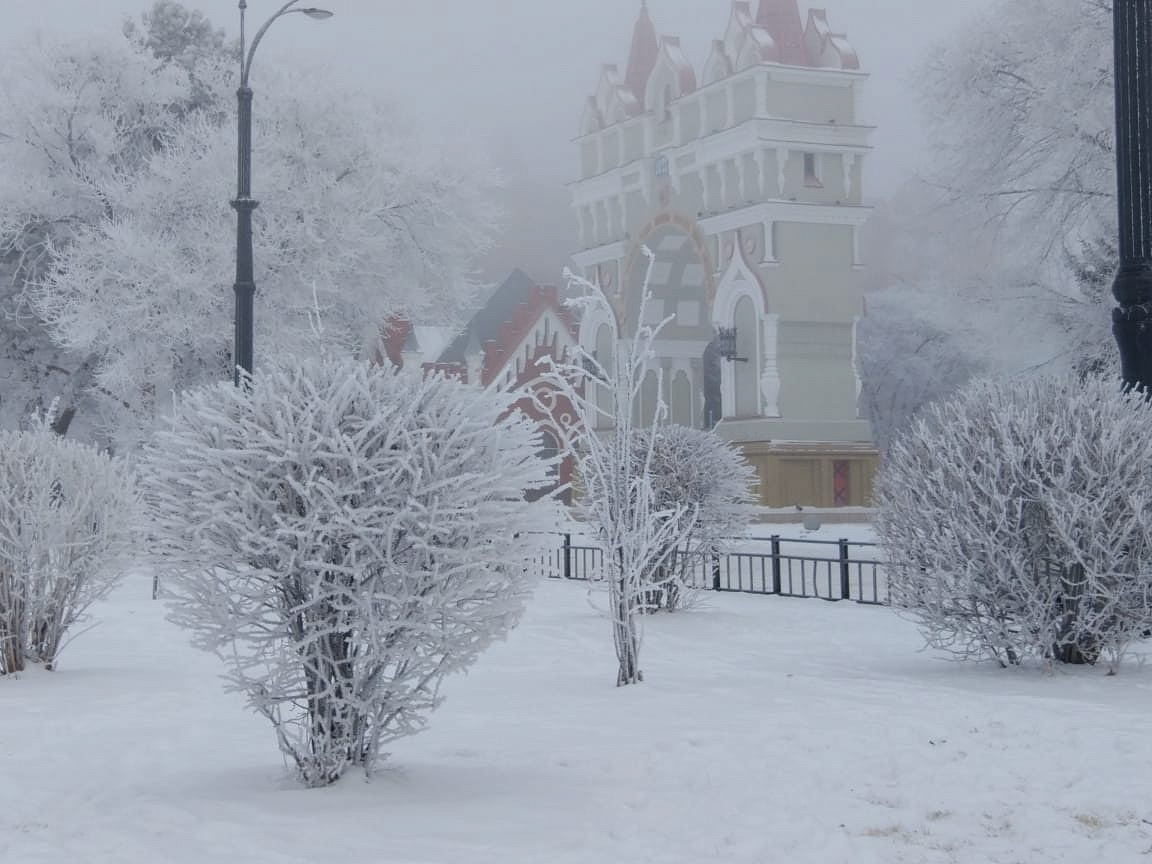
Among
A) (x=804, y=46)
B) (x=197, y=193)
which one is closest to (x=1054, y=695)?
(x=197, y=193)

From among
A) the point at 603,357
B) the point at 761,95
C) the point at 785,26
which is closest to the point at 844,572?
the point at 761,95

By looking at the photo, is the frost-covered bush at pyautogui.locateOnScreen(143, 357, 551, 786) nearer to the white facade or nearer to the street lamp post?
the street lamp post

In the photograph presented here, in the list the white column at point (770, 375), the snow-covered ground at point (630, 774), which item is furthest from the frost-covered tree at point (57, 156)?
the snow-covered ground at point (630, 774)

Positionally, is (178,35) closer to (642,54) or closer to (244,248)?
(244,248)

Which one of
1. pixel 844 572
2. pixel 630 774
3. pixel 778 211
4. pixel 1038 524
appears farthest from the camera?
pixel 778 211

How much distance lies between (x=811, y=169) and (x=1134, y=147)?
37047 mm

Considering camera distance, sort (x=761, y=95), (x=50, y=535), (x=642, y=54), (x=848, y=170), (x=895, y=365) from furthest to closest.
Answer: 1. (x=895, y=365)
2. (x=642, y=54)
3. (x=848, y=170)
4. (x=761, y=95)
5. (x=50, y=535)

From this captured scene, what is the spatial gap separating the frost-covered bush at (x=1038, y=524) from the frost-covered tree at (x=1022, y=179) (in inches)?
529

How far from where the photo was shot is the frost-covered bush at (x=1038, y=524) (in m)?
10.6

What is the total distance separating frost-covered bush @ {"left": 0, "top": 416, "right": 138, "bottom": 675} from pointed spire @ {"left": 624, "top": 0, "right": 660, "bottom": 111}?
163 ft

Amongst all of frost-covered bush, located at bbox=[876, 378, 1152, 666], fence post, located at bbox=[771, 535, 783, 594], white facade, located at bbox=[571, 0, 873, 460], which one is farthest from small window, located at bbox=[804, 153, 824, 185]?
frost-covered bush, located at bbox=[876, 378, 1152, 666]

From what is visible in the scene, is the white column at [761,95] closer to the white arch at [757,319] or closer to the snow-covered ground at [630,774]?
the white arch at [757,319]

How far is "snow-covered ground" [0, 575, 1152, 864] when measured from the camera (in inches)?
246

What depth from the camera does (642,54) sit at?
201 ft
